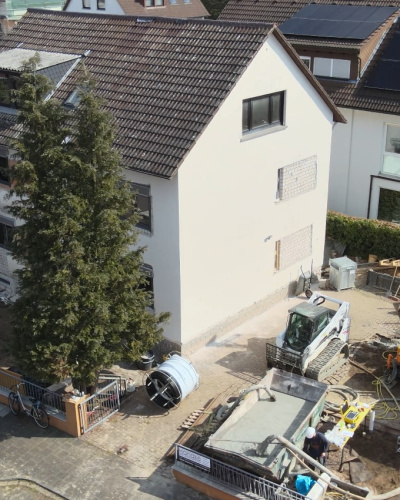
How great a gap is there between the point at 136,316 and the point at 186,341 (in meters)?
3.65

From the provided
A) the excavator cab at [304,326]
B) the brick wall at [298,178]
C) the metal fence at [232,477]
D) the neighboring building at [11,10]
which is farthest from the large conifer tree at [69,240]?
the neighboring building at [11,10]

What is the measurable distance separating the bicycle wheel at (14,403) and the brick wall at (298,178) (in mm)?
10457

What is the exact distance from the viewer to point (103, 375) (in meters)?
18.6

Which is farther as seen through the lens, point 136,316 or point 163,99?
point 163,99

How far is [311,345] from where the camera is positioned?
60.1ft

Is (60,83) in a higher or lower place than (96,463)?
higher

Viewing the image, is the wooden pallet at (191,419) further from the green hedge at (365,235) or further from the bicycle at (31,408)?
the green hedge at (365,235)

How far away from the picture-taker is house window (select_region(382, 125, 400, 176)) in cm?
2728

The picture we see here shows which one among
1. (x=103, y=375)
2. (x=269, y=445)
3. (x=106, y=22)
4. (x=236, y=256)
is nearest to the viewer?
(x=269, y=445)

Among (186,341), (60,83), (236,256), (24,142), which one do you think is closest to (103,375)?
(186,341)

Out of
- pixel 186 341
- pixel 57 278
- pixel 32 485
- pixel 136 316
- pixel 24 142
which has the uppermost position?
pixel 24 142

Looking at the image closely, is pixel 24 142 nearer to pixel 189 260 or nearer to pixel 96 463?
pixel 189 260

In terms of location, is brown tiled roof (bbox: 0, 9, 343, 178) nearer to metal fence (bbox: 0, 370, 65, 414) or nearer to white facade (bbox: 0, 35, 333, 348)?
white facade (bbox: 0, 35, 333, 348)

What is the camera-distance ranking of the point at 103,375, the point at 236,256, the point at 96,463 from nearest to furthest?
the point at 96,463
the point at 103,375
the point at 236,256
